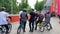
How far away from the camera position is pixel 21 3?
85625 mm

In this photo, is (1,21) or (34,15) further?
(34,15)

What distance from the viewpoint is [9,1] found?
6172 centimetres

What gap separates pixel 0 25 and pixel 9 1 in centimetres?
4939

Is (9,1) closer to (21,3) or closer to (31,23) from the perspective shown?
(21,3)

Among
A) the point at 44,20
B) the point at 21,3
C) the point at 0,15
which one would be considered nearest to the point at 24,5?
the point at 21,3

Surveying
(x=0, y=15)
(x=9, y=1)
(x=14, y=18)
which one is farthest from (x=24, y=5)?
(x=0, y=15)

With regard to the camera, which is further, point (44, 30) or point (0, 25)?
point (44, 30)

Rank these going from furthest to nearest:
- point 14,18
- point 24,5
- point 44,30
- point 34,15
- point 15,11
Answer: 1. point 24,5
2. point 15,11
3. point 14,18
4. point 44,30
5. point 34,15

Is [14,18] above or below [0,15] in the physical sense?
below

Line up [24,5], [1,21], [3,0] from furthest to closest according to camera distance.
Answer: [24,5] < [3,0] < [1,21]

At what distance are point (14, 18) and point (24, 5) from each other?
51.7 metres

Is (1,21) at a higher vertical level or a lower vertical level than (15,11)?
higher

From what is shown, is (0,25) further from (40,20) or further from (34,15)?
(40,20)

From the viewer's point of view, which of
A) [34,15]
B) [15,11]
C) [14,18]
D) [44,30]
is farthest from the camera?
[15,11]
